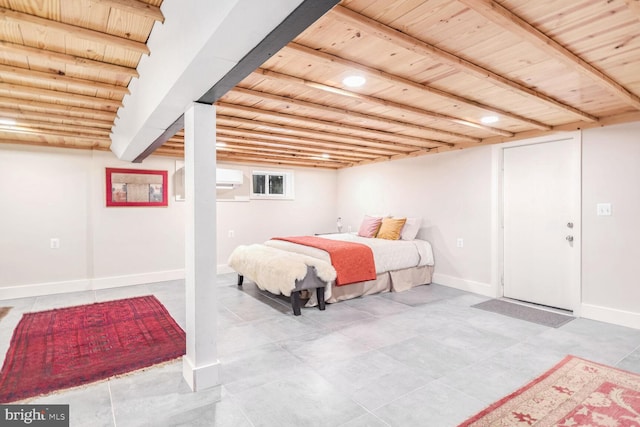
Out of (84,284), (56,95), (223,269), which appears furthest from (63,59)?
(223,269)

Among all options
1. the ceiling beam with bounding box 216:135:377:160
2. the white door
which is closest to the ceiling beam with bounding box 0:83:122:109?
the ceiling beam with bounding box 216:135:377:160

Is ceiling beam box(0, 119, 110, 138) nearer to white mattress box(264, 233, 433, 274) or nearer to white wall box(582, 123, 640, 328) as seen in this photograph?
white mattress box(264, 233, 433, 274)

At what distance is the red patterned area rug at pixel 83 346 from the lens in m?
2.35

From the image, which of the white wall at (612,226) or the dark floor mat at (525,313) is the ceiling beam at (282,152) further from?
the white wall at (612,226)

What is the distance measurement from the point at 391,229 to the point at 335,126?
2162mm

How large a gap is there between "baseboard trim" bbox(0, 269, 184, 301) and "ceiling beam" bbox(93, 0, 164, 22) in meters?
4.58

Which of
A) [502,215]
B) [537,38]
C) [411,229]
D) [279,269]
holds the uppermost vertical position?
[537,38]

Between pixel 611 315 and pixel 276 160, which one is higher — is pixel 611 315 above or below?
below

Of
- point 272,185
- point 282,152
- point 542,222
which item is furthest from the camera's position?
point 272,185

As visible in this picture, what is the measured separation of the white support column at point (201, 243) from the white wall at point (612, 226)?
3939 millimetres

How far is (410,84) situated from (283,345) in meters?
2.40

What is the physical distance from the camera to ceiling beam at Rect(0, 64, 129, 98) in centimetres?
218

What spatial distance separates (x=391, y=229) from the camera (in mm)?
5242

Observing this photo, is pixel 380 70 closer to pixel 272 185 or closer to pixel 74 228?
pixel 272 185
